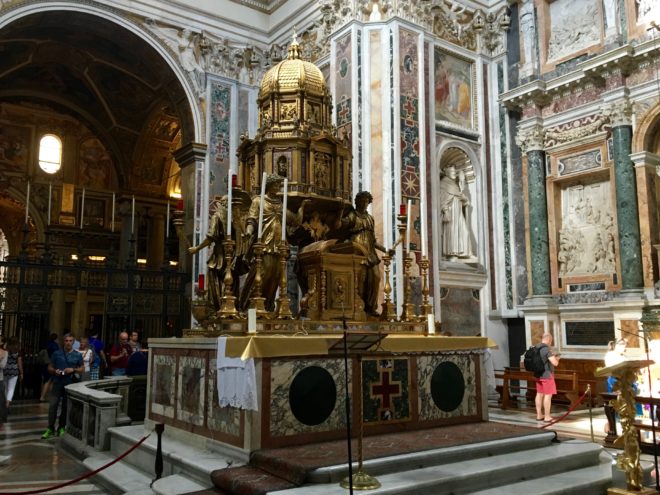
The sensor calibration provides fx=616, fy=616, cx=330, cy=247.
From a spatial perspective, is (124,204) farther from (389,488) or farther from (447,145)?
(389,488)

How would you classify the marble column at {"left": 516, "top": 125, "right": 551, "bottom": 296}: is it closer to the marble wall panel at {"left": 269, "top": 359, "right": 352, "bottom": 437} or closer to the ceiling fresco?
the ceiling fresco

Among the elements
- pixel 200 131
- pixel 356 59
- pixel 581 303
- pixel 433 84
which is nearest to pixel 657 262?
pixel 581 303

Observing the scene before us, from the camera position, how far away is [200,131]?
46.5 feet

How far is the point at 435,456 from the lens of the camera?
5238 mm

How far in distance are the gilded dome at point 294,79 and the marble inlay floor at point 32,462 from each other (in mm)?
5191

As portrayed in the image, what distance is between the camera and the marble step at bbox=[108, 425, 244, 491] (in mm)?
5223

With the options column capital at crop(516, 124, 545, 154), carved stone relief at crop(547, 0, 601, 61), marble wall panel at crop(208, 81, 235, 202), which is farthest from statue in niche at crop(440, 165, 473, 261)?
marble wall panel at crop(208, 81, 235, 202)

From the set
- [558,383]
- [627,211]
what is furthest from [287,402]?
[627,211]

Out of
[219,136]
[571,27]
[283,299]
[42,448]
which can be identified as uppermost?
[571,27]

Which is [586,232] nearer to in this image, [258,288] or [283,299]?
[283,299]

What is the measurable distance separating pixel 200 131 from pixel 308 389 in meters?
9.78

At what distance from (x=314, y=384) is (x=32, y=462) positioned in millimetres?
3637

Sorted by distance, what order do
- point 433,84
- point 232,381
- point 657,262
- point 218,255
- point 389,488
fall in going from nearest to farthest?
point 389,488, point 232,381, point 218,255, point 657,262, point 433,84

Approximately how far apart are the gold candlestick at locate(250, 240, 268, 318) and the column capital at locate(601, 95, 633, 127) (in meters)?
8.33
